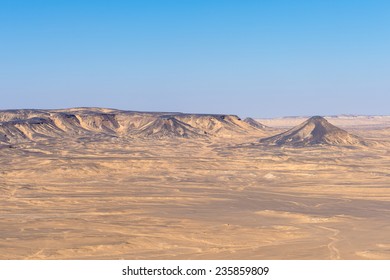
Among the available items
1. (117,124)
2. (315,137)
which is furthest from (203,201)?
(117,124)

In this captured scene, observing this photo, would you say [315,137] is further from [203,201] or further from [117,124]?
[203,201]

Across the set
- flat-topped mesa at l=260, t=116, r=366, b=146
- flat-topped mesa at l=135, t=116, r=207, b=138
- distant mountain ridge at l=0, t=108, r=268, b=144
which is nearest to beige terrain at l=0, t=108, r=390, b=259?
flat-topped mesa at l=260, t=116, r=366, b=146

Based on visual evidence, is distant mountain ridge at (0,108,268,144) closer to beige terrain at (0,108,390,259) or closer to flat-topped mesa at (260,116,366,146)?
beige terrain at (0,108,390,259)

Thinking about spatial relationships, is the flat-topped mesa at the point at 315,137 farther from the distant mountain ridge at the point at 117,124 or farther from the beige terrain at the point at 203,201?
the distant mountain ridge at the point at 117,124

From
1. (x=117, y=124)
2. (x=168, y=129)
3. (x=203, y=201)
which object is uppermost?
(x=117, y=124)

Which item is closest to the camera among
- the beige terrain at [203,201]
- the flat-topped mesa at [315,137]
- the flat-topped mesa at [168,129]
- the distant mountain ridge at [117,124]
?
the beige terrain at [203,201]

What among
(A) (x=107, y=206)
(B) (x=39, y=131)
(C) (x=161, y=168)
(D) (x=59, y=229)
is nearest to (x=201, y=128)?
(B) (x=39, y=131)

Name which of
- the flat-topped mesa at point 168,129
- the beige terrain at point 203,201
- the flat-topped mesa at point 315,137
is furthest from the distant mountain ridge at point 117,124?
the flat-topped mesa at point 315,137
